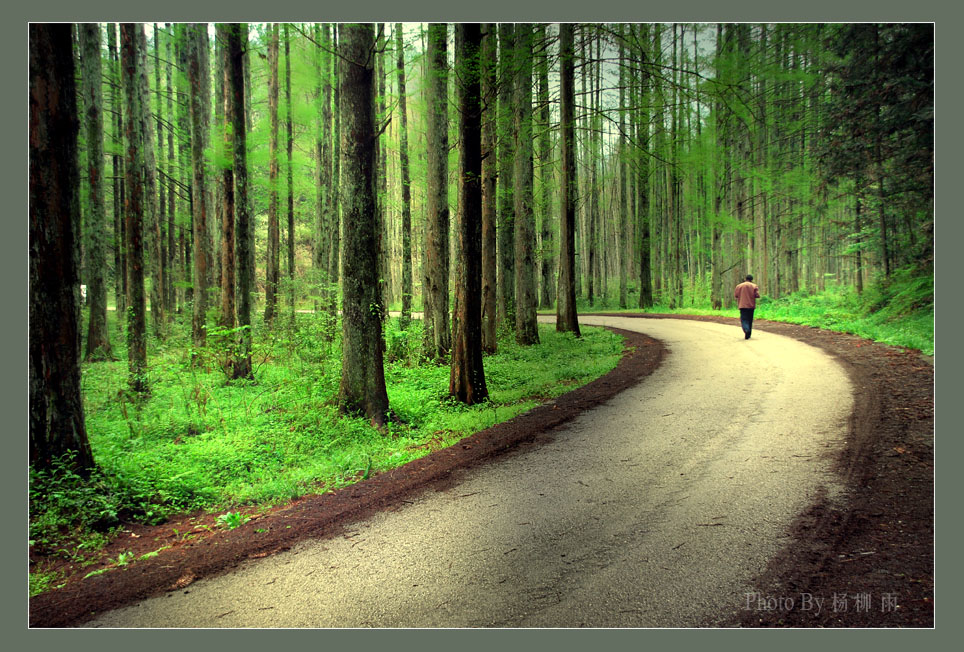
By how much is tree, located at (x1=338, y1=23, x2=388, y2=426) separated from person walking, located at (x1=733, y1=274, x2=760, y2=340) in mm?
10029

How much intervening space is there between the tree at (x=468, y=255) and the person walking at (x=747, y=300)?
823 cm

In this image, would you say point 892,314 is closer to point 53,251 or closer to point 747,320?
point 747,320

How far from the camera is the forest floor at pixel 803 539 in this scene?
2.50 m

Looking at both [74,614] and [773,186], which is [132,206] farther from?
[773,186]

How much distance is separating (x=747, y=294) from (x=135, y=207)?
13.8 meters

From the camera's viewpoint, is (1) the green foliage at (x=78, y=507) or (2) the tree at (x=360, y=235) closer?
(1) the green foliage at (x=78, y=507)

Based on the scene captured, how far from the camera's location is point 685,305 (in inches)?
1011

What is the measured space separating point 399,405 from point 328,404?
102 cm

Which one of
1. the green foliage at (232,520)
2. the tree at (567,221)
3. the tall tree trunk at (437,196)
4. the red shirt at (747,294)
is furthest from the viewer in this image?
the tree at (567,221)

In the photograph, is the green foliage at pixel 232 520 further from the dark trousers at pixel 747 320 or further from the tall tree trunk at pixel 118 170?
the dark trousers at pixel 747 320

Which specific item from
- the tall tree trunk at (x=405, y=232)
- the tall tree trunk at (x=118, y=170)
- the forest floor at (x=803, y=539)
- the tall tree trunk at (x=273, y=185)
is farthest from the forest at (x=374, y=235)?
the tall tree trunk at (x=405, y=232)

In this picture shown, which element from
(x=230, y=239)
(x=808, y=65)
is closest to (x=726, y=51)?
(x=808, y=65)

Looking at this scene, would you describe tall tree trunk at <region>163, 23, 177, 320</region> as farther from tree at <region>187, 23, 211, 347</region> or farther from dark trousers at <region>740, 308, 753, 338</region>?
dark trousers at <region>740, 308, 753, 338</region>

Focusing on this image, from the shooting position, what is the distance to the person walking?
12141 millimetres
